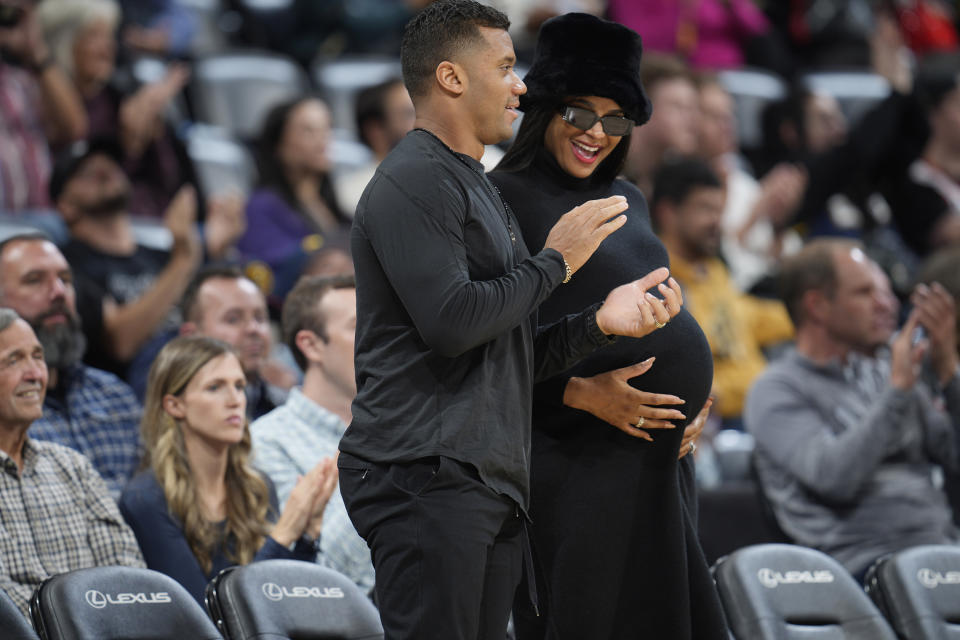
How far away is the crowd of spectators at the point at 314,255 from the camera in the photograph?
400 centimetres

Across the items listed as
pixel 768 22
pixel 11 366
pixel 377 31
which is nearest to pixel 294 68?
pixel 377 31

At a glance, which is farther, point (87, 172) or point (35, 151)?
point (35, 151)

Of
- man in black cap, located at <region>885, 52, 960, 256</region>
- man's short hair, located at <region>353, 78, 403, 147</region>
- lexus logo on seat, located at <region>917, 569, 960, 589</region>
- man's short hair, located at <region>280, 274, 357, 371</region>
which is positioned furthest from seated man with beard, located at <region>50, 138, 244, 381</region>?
man in black cap, located at <region>885, 52, 960, 256</region>

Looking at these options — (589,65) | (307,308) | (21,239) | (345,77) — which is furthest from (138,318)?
(345,77)

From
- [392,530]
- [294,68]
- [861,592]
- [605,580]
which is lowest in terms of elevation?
[861,592]

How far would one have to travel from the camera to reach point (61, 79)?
6754 millimetres

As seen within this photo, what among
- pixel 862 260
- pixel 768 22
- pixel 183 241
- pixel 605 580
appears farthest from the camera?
pixel 768 22

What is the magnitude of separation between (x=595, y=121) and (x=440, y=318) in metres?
0.77

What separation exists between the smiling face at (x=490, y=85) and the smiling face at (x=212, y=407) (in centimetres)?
158

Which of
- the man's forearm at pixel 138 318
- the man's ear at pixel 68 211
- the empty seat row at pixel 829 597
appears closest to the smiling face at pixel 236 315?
the man's forearm at pixel 138 318

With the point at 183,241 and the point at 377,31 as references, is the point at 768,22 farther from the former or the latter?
the point at 183,241

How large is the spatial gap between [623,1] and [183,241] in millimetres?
4293

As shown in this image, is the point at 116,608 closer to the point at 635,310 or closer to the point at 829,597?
the point at 635,310

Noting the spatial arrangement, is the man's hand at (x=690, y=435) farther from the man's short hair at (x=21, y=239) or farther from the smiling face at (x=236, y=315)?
the man's short hair at (x=21, y=239)
